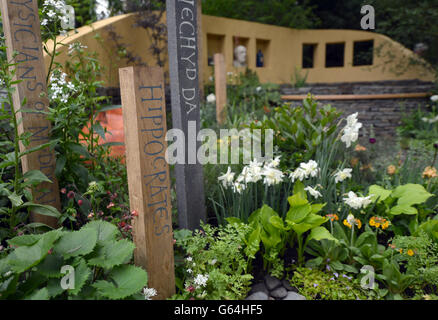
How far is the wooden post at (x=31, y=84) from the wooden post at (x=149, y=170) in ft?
1.90

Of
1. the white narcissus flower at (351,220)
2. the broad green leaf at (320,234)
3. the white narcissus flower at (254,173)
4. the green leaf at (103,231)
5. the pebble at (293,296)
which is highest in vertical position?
the white narcissus flower at (254,173)

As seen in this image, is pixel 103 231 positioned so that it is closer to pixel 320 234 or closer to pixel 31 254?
pixel 31 254

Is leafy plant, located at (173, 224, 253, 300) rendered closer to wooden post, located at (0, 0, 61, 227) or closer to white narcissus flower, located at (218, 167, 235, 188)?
white narcissus flower, located at (218, 167, 235, 188)

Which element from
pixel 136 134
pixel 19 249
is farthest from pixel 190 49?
pixel 19 249

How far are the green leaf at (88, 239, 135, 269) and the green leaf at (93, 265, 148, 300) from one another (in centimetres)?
4

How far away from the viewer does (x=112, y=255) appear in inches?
45.4

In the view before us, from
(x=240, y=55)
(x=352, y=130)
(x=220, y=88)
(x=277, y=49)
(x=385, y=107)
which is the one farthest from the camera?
(x=277, y=49)

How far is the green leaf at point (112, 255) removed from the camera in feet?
3.60

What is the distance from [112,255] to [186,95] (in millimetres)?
940

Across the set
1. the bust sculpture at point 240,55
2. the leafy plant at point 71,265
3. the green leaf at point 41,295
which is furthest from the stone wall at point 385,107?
the green leaf at point 41,295

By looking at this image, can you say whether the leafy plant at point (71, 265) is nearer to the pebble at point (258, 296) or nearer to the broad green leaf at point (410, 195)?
the pebble at point (258, 296)

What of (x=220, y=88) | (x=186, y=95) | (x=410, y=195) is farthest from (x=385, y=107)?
(x=186, y=95)

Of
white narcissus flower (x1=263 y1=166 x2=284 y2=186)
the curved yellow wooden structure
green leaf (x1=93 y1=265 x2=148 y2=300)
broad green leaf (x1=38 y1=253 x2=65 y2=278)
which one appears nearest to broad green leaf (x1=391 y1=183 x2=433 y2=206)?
white narcissus flower (x1=263 y1=166 x2=284 y2=186)
